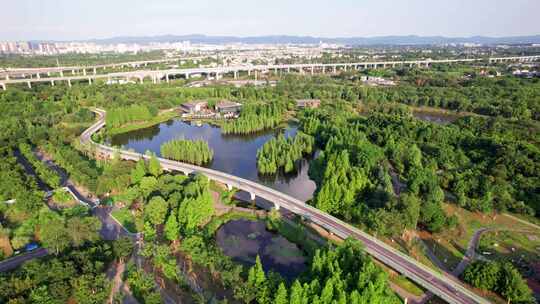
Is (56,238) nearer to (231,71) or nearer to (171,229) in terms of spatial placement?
(171,229)

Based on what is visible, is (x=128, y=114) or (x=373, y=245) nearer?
(x=373, y=245)

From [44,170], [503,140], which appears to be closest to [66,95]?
[44,170]

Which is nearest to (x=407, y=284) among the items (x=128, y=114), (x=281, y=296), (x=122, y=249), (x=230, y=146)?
(x=281, y=296)

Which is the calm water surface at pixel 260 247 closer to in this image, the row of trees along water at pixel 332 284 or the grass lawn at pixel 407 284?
the row of trees along water at pixel 332 284

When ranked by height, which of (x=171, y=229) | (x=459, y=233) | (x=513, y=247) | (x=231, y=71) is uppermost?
(x=231, y=71)

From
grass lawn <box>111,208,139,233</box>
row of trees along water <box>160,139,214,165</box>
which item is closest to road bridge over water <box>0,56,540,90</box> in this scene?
row of trees along water <box>160,139,214,165</box>

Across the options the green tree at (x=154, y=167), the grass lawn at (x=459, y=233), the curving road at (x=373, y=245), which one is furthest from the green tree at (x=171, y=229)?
the grass lawn at (x=459, y=233)
